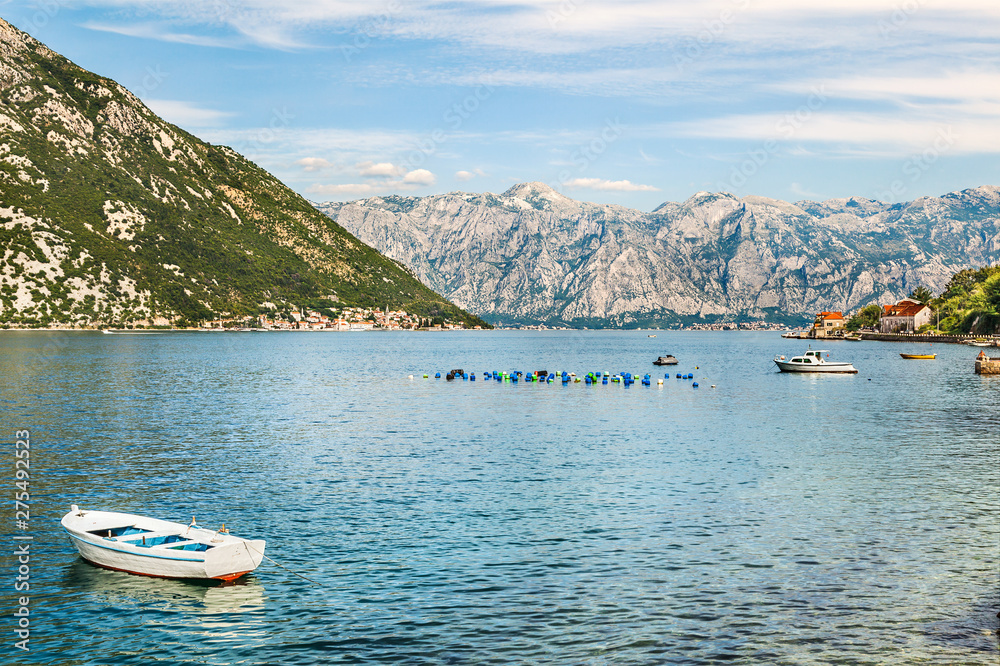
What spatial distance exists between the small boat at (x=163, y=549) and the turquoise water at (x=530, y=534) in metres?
0.64

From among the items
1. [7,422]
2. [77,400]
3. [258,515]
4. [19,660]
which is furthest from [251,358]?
[19,660]

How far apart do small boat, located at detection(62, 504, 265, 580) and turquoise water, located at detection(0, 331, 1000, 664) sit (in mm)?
640

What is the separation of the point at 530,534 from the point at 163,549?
15.7 m

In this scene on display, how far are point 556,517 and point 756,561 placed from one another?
34.4ft

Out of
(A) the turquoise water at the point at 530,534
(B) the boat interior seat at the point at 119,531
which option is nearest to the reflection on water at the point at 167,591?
(A) the turquoise water at the point at 530,534

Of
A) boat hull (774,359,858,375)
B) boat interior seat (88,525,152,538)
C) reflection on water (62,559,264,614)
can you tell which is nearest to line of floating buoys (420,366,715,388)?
boat hull (774,359,858,375)

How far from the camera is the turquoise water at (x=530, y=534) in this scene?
22.5m

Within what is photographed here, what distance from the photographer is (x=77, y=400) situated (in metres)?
84.3

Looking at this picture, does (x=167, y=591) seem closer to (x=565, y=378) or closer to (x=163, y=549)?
(x=163, y=549)

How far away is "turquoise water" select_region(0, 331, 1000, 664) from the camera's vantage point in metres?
22.5

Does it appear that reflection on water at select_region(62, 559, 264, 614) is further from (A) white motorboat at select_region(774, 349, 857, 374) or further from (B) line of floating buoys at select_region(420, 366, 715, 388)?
(A) white motorboat at select_region(774, 349, 857, 374)

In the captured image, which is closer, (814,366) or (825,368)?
(825,368)

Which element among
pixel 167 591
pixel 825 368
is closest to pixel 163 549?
pixel 167 591

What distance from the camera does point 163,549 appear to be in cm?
2781
